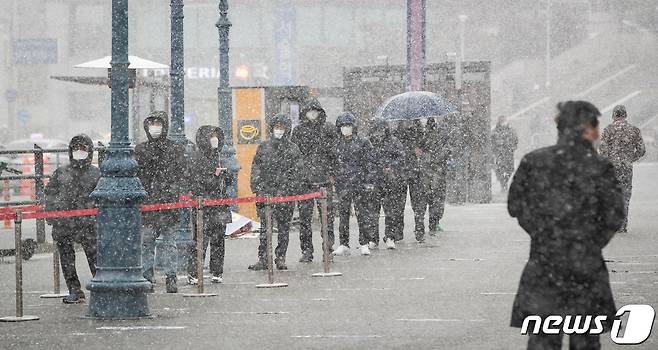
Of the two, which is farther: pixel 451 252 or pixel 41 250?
pixel 41 250

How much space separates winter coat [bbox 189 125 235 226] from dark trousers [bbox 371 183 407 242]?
12.6 ft

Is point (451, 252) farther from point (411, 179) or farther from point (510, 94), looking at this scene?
point (510, 94)

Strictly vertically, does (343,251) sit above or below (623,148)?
below

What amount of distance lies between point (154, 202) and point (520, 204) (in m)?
7.64

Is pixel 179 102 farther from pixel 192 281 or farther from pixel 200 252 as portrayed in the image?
pixel 200 252

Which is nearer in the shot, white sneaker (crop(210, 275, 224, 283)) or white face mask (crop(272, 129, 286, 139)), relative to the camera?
white sneaker (crop(210, 275, 224, 283))

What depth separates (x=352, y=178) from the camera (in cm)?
1908

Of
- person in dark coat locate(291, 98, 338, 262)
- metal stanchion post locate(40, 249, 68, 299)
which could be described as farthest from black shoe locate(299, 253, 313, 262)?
metal stanchion post locate(40, 249, 68, 299)

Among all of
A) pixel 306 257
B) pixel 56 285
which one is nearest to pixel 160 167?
pixel 56 285

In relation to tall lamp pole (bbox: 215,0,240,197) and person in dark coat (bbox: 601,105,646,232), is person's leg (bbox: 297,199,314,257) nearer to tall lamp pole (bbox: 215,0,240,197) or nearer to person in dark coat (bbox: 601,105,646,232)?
person in dark coat (bbox: 601,105,646,232)

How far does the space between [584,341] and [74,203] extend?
756 centimetres

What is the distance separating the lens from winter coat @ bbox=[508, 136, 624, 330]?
767 cm

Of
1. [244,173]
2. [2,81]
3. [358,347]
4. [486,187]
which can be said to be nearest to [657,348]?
[358,347]

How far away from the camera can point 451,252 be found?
19.2m
